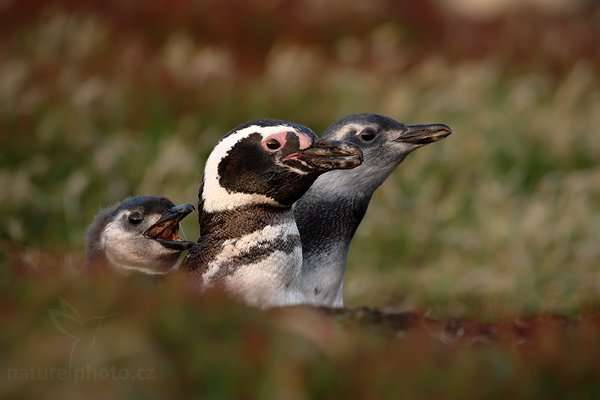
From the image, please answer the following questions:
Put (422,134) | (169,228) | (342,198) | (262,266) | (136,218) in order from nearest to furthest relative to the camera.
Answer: (262,266) → (136,218) → (169,228) → (342,198) → (422,134)

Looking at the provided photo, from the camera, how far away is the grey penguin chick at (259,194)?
4.62 meters

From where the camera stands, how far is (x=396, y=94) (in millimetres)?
11312

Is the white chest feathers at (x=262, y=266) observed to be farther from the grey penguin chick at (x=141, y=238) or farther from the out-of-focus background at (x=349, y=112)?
the out-of-focus background at (x=349, y=112)

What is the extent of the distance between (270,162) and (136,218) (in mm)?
809

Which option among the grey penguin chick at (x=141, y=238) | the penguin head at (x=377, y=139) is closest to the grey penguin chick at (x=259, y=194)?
the grey penguin chick at (x=141, y=238)

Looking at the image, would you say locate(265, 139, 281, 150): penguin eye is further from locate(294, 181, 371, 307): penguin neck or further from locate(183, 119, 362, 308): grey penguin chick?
locate(294, 181, 371, 307): penguin neck

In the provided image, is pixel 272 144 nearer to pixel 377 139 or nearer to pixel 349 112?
pixel 377 139

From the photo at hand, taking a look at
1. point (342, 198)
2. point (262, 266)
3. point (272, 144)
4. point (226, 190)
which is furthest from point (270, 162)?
point (342, 198)

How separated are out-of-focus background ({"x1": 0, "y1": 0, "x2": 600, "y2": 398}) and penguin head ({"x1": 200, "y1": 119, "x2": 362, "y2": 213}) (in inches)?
29.5

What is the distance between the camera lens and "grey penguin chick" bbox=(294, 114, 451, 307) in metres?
5.34

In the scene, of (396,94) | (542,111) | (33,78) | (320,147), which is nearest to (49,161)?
(33,78)

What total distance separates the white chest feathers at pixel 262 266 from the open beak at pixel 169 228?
0.34m

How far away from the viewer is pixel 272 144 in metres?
4.74

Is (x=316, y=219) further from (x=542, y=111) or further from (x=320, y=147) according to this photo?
(x=542, y=111)
